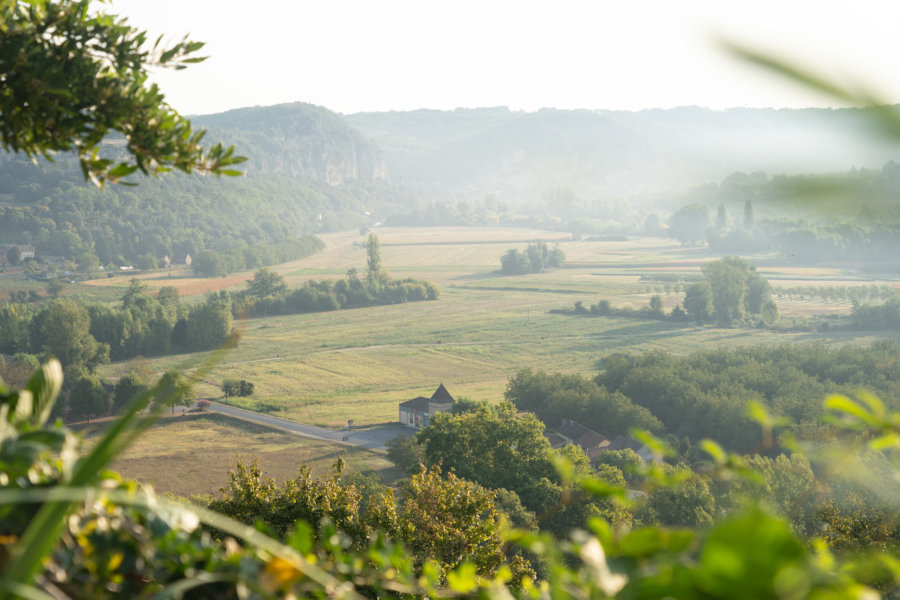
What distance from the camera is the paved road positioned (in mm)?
42950

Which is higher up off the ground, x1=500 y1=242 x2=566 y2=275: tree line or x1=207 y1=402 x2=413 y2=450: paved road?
x1=500 y1=242 x2=566 y2=275: tree line

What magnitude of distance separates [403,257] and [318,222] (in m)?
56.6

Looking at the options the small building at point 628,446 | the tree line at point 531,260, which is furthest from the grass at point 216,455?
the tree line at point 531,260

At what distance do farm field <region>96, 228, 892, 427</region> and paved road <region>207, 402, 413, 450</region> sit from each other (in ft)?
4.24

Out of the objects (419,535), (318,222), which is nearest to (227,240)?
(318,222)

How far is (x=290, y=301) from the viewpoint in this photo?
9362 centimetres

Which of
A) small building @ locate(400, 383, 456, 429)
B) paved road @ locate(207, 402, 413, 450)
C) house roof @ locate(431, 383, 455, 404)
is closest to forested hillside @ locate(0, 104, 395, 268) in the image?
paved road @ locate(207, 402, 413, 450)

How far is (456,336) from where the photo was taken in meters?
75.4

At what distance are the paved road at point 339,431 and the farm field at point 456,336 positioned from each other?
4.24 ft

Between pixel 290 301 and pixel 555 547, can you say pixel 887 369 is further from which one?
pixel 290 301

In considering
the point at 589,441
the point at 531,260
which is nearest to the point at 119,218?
the point at 531,260

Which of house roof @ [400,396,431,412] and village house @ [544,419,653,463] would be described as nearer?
village house @ [544,419,653,463]

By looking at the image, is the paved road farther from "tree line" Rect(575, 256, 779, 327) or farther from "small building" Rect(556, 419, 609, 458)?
"tree line" Rect(575, 256, 779, 327)

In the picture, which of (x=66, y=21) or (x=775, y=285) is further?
(x=775, y=285)
